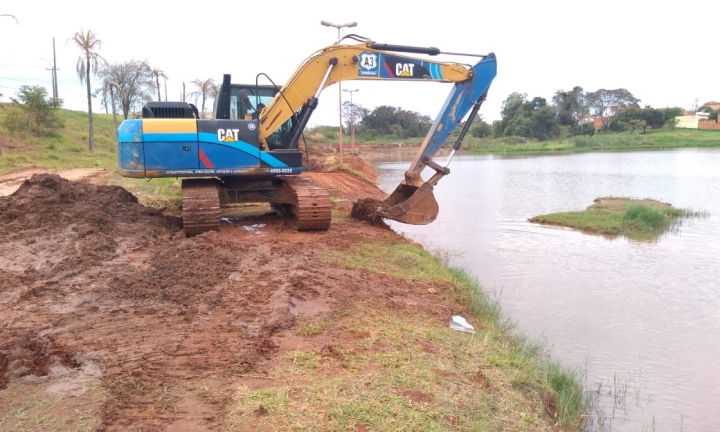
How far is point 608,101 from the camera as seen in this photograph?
89.3 meters

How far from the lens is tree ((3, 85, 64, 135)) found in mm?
29812

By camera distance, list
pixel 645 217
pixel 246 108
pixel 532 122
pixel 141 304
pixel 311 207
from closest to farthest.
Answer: pixel 141 304, pixel 311 207, pixel 246 108, pixel 645 217, pixel 532 122

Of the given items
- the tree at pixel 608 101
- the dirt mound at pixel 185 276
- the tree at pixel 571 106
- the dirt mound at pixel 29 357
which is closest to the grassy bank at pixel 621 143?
the tree at pixel 571 106

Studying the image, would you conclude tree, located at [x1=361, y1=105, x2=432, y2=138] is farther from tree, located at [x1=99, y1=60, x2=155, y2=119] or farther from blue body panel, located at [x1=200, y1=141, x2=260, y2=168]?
blue body panel, located at [x1=200, y1=141, x2=260, y2=168]

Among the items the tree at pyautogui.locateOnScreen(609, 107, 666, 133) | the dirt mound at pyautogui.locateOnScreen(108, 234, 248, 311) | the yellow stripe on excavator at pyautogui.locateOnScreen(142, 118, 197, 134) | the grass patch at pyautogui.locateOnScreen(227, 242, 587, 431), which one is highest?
the tree at pyautogui.locateOnScreen(609, 107, 666, 133)

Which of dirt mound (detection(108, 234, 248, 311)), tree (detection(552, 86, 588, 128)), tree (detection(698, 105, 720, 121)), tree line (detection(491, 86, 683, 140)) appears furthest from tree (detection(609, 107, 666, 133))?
dirt mound (detection(108, 234, 248, 311))

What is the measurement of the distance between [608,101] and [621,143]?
95.7 feet

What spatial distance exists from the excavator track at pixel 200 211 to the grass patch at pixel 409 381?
390cm

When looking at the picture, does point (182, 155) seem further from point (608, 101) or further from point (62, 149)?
point (608, 101)

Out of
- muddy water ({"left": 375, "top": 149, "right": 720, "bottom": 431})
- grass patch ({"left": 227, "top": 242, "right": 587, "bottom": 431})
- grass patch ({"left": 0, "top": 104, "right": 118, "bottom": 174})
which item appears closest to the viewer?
grass patch ({"left": 227, "top": 242, "right": 587, "bottom": 431})

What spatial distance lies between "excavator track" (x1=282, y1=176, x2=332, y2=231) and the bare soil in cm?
22

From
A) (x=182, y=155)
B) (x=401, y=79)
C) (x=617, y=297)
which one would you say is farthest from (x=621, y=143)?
(x=182, y=155)

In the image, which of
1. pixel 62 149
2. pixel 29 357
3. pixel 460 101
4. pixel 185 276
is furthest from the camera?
pixel 62 149

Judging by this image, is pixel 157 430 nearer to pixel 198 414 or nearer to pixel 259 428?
pixel 198 414
